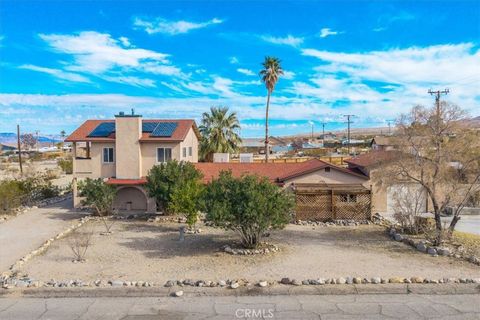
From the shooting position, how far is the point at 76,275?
1495cm

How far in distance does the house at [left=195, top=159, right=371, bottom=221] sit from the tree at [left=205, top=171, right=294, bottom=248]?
6253 mm

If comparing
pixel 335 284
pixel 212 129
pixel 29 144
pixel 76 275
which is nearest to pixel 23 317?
pixel 76 275

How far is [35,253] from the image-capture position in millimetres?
17938

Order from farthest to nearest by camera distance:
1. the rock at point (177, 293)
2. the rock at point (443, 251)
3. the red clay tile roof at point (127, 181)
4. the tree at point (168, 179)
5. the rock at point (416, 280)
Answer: the red clay tile roof at point (127, 181) → the tree at point (168, 179) → the rock at point (443, 251) → the rock at point (416, 280) → the rock at point (177, 293)

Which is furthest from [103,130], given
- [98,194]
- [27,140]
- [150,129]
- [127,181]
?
[27,140]

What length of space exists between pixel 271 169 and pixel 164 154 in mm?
7881

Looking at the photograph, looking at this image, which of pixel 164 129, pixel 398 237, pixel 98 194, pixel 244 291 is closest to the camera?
pixel 244 291

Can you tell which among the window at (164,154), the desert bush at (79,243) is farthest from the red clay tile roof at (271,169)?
the desert bush at (79,243)

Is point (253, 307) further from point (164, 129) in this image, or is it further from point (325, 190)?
point (164, 129)

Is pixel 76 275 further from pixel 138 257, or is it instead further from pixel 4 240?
pixel 4 240

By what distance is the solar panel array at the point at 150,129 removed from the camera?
2945cm

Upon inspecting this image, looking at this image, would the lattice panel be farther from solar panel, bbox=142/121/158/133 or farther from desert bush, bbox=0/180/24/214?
desert bush, bbox=0/180/24/214

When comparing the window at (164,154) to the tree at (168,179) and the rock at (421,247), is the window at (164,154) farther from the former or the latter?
the rock at (421,247)

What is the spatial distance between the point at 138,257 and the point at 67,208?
16.1 m
